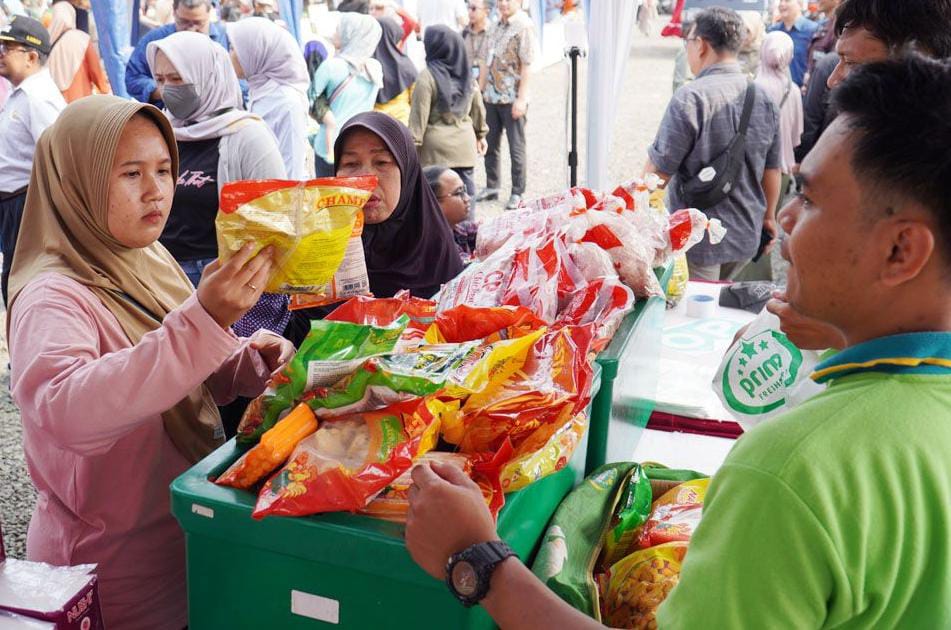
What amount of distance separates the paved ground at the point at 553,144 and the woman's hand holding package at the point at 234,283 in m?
2.38

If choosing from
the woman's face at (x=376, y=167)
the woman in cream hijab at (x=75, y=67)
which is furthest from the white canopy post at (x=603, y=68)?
the woman in cream hijab at (x=75, y=67)

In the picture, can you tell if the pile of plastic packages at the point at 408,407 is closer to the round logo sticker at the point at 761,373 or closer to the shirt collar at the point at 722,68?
the round logo sticker at the point at 761,373

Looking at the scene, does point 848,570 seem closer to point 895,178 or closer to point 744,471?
point 744,471

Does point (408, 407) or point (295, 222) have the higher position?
point (295, 222)

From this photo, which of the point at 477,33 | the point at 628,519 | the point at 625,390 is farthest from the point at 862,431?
the point at 477,33

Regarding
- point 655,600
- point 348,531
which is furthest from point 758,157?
point 348,531

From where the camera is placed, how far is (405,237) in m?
2.58

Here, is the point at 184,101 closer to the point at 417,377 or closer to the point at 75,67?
the point at 417,377

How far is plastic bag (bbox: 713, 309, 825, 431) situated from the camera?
1542mm

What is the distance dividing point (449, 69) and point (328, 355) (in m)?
5.42

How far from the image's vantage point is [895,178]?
836 mm

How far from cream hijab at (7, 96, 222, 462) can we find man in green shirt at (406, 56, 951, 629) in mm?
1113

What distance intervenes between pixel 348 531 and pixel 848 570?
2.04 ft

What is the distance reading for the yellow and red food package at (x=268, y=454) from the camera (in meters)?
1.21
